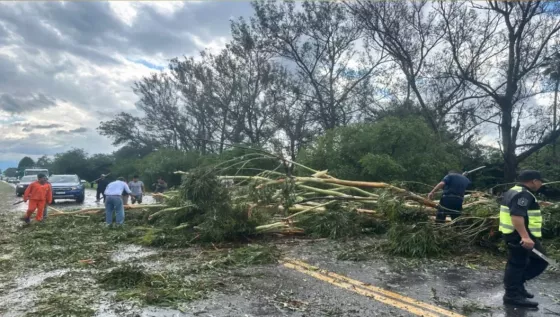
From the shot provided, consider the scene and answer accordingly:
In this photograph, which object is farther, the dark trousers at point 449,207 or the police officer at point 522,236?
the dark trousers at point 449,207

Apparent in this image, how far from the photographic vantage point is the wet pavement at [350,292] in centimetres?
462

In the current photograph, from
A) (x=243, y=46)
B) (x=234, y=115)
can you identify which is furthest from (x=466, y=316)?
(x=234, y=115)

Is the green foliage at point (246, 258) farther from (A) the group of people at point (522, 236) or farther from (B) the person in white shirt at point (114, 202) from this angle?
(B) the person in white shirt at point (114, 202)

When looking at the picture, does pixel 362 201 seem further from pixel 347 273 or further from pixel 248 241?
pixel 347 273

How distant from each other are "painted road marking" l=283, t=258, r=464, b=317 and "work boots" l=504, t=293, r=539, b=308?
2.49 feet

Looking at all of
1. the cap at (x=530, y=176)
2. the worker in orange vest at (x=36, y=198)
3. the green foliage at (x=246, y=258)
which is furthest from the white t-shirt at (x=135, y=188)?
the cap at (x=530, y=176)

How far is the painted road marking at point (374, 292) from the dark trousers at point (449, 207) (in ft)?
A: 9.79

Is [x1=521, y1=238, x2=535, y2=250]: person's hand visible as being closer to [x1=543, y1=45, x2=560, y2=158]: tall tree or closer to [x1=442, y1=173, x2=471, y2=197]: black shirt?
[x1=442, y1=173, x2=471, y2=197]: black shirt

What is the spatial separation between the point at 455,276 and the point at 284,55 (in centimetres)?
2677

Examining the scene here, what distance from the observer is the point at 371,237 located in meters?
8.90

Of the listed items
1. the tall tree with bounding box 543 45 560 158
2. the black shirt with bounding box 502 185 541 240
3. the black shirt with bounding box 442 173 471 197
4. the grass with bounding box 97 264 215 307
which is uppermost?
the tall tree with bounding box 543 45 560 158

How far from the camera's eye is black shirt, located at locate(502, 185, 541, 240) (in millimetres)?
4891

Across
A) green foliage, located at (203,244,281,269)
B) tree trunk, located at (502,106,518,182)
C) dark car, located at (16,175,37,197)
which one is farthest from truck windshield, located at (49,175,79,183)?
tree trunk, located at (502,106,518,182)

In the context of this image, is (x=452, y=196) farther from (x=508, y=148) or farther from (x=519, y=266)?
(x=508, y=148)
